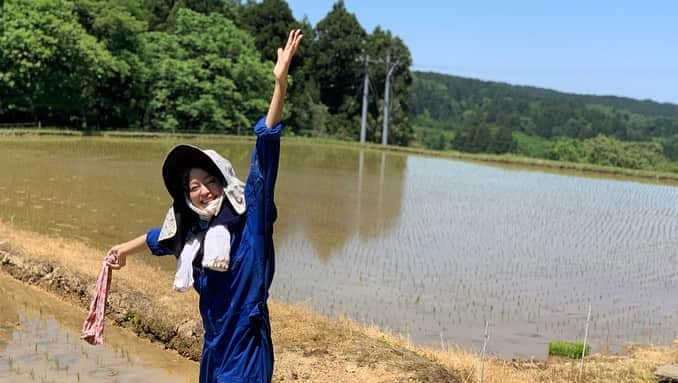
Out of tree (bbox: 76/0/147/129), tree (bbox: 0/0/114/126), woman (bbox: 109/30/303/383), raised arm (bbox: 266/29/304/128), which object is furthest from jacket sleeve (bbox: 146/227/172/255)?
tree (bbox: 76/0/147/129)

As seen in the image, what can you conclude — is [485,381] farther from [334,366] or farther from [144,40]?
[144,40]

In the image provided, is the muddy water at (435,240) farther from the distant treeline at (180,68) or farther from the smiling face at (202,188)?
the distant treeline at (180,68)

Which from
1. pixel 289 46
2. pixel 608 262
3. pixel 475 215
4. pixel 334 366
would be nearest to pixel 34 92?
pixel 475 215

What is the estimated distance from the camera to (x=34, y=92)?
2684 centimetres

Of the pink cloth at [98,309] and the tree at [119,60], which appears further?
the tree at [119,60]

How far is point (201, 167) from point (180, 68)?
33.2 metres

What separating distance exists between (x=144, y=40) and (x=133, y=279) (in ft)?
94.2

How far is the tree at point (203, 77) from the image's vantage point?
33969mm

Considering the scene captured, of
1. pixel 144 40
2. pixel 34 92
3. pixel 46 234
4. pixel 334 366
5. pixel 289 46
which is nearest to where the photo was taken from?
pixel 289 46

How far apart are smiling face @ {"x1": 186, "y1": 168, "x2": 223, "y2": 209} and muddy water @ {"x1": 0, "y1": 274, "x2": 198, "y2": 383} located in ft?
9.20

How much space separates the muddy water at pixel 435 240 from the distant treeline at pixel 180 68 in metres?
5.68

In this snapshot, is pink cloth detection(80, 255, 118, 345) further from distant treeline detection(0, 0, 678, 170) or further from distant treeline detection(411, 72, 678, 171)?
distant treeline detection(411, 72, 678, 171)

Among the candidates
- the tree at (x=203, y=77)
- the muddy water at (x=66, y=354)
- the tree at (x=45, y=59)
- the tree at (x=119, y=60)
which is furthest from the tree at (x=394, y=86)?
the muddy water at (x=66, y=354)

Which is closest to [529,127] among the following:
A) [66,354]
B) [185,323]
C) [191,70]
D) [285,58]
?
[191,70]
